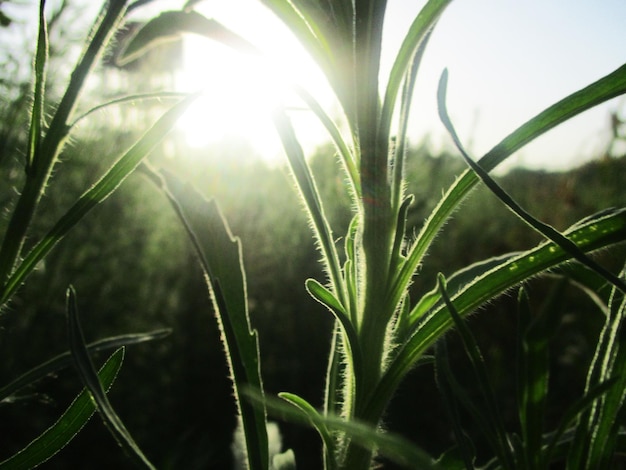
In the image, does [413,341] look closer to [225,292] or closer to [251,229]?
[225,292]

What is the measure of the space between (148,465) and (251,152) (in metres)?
2.83

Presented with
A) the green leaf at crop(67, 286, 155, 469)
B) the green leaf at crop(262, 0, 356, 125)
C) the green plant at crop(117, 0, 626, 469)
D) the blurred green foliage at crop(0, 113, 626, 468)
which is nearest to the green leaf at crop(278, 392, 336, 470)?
the green plant at crop(117, 0, 626, 469)

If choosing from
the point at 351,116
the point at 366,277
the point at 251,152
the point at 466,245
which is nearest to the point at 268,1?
the point at 351,116

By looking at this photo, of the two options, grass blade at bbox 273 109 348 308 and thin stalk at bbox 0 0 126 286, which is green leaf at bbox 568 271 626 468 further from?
thin stalk at bbox 0 0 126 286

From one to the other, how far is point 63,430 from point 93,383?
97mm

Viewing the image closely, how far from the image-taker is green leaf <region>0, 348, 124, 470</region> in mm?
383

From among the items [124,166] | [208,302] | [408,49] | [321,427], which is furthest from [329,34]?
[208,302]

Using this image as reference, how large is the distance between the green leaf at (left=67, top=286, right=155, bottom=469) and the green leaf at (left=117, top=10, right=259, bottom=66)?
0.22 metres

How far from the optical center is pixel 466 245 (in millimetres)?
3211

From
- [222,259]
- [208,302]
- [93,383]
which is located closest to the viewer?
[93,383]

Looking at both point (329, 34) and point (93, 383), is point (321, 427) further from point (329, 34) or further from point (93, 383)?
point (329, 34)

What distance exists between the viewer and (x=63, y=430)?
1.27ft

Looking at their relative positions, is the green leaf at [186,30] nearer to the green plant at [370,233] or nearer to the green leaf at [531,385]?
the green plant at [370,233]

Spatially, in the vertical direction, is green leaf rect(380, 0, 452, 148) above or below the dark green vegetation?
above
